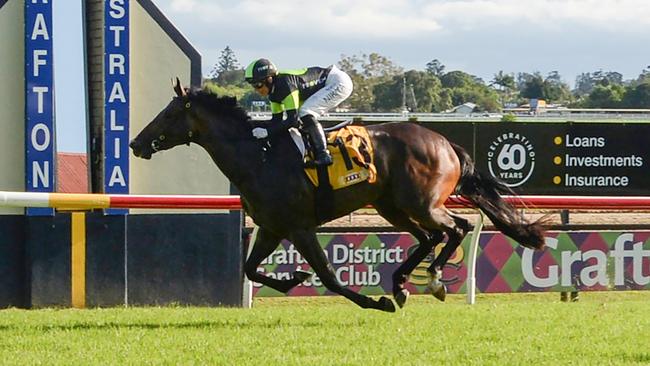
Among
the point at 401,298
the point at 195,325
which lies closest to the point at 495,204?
the point at 401,298

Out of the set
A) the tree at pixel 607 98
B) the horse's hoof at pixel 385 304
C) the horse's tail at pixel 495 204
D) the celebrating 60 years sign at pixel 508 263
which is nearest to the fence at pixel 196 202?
the horse's tail at pixel 495 204

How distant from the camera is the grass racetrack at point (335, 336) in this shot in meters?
6.87

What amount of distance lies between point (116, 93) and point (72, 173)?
104 centimetres

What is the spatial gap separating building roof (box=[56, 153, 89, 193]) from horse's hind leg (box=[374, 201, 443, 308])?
3.25 m

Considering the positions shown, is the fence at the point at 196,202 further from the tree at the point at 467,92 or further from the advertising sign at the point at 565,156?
the tree at the point at 467,92

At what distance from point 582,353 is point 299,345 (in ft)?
5.86

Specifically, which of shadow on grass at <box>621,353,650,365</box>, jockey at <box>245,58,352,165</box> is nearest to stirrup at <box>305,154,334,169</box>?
jockey at <box>245,58,352,165</box>

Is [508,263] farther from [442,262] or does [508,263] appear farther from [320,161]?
[320,161]

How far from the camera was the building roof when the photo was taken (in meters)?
10.9

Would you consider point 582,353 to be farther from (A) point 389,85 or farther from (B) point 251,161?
(A) point 389,85

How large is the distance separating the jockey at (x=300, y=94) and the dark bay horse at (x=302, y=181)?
6.6 inches

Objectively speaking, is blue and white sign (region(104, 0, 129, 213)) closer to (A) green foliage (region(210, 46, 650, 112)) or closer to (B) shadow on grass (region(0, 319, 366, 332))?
(B) shadow on grass (region(0, 319, 366, 332))

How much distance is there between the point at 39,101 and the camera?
10.4 metres

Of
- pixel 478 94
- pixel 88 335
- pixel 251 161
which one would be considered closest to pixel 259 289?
pixel 251 161
